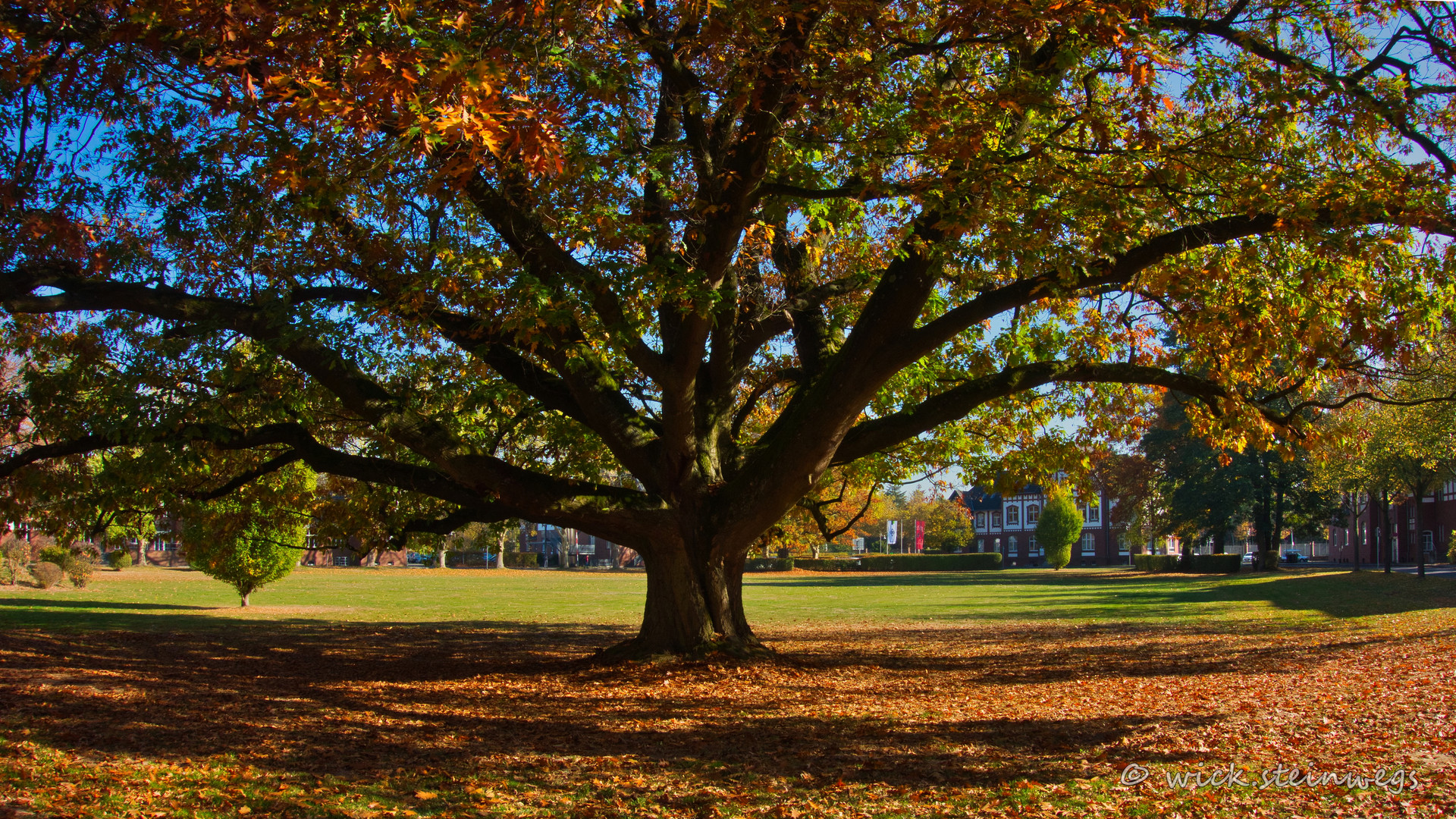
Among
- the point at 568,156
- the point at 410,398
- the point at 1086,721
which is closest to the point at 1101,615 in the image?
the point at 1086,721

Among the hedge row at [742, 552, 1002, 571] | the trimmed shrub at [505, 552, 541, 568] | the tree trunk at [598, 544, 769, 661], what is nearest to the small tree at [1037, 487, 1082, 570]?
the hedge row at [742, 552, 1002, 571]

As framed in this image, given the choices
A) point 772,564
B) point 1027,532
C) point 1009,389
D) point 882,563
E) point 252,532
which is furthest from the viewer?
point 1027,532

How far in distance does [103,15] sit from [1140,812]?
10009 mm

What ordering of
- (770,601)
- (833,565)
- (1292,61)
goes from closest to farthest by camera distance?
1. (1292,61)
2. (770,601)
3. (833,565)

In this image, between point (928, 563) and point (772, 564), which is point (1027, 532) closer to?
point (928, 563)

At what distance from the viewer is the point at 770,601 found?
3105cm

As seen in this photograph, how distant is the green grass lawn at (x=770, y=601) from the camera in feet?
68.7

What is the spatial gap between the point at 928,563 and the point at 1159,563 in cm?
1614

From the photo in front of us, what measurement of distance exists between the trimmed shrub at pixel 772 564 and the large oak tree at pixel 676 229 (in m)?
54.9

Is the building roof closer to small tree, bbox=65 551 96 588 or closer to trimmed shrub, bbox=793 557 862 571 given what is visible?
trimmed shrub, bbox=793 557 862 571

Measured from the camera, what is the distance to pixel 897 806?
546 centimetres

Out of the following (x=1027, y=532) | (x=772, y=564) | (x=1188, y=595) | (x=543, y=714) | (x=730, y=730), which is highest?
(x=730, y=730)

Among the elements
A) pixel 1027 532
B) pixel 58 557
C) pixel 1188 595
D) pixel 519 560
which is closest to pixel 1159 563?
pixel 1188 595

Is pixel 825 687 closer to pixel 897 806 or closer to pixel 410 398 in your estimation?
pixel 897 806
